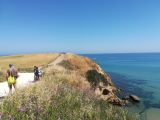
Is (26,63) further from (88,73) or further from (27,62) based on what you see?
(88,73)

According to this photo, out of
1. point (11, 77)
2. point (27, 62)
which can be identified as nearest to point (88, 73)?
point (27, 62)

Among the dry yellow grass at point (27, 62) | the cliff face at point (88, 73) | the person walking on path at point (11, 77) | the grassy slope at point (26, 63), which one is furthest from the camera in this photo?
the dry yellow grass at point (27, 62)

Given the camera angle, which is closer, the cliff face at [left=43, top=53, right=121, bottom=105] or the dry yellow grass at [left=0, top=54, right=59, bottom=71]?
the cliff face at [left=43, top=53, right=121, bottom=105]

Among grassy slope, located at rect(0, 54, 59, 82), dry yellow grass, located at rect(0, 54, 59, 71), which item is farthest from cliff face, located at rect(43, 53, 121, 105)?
dry yellow grass, located at rect(0, 54, 59, 71)

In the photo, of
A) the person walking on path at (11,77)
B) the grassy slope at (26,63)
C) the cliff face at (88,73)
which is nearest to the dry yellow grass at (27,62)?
the grassy slope at (26,63)

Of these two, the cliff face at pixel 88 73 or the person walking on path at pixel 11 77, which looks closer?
the person walking on path at pixel 11 77

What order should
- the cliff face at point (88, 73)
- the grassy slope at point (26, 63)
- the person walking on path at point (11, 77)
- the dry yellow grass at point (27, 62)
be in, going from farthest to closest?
the dry yellow grass at point (27, 62), the grassy slope at point (26, 63), the cliff face at point (88, 73), the person walking on path at point (11, 77)

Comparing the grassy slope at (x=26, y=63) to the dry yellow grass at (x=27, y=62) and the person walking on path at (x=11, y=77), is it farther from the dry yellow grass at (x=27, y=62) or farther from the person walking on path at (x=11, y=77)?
the person walking on path at (x=11, y=77)

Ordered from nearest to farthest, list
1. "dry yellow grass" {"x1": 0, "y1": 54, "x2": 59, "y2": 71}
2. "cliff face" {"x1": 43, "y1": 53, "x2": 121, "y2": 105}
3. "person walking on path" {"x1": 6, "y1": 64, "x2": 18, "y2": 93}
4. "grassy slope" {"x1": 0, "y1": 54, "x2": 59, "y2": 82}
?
"person walking on path" {"x1": 6, "y1": 64, "x2": 18, "y2": 93} → "cliff face" {"x1": 43, "y1": 53, "x2": 121, "y2": 105} → "grassy slope" {"x1": 0, "y1": 54, "x2": 59, "y2": 82} → "dry yellow grass" {"x1": 0, "y1": 54, "x2": 59, "y2": 71}

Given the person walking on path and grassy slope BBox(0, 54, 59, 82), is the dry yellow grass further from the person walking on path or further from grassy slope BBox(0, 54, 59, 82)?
the person walking on path

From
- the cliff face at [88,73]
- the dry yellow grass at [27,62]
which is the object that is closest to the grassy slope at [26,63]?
the dry yellow grass at [27,62]

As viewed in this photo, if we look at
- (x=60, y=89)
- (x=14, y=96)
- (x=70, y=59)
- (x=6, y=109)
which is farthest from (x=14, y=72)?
(x=70, y=59)

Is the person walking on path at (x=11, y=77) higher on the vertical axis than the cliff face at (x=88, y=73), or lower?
higher

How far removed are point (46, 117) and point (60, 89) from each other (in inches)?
246
